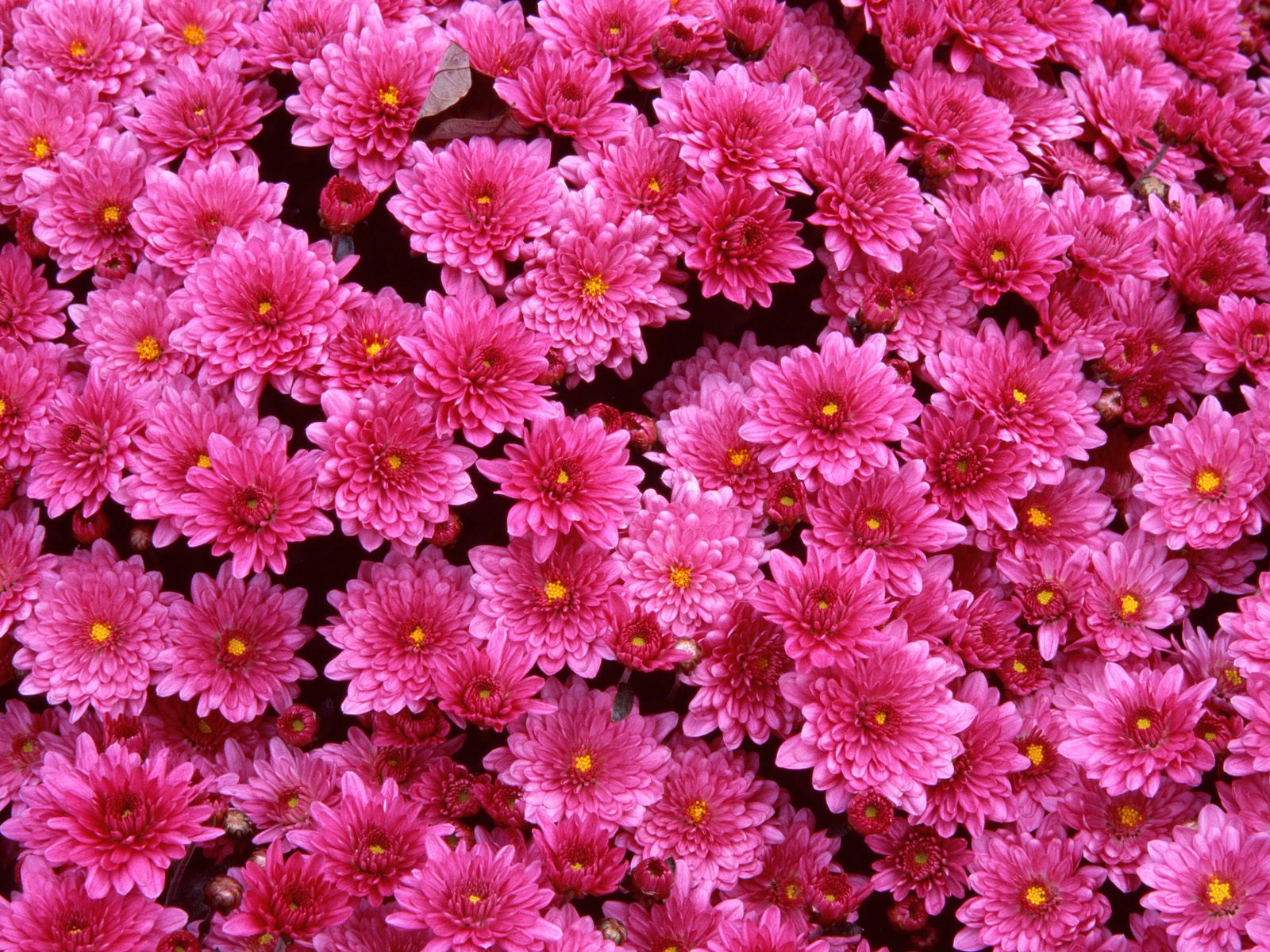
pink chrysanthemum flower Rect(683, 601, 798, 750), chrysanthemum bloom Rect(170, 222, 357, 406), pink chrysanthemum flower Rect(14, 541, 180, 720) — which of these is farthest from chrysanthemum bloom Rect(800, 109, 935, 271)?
pink chrysanthemum flower Rect(14, 541, 180, 720)

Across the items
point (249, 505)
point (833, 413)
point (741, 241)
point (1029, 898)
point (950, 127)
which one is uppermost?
point (950, 127)

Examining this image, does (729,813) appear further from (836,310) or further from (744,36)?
(744,36)

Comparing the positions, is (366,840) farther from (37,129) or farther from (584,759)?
(37,129)

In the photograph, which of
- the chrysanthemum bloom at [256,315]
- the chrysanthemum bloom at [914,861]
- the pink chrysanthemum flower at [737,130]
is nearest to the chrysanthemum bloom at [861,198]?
the pink chrysanthemum flower at [737,130]

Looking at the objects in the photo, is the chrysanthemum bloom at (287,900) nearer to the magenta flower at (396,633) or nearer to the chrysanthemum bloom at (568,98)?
the magenta flower at (396,633)

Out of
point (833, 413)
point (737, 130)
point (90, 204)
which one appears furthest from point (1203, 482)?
point (90, 204)

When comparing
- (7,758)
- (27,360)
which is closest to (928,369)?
(27,360)
